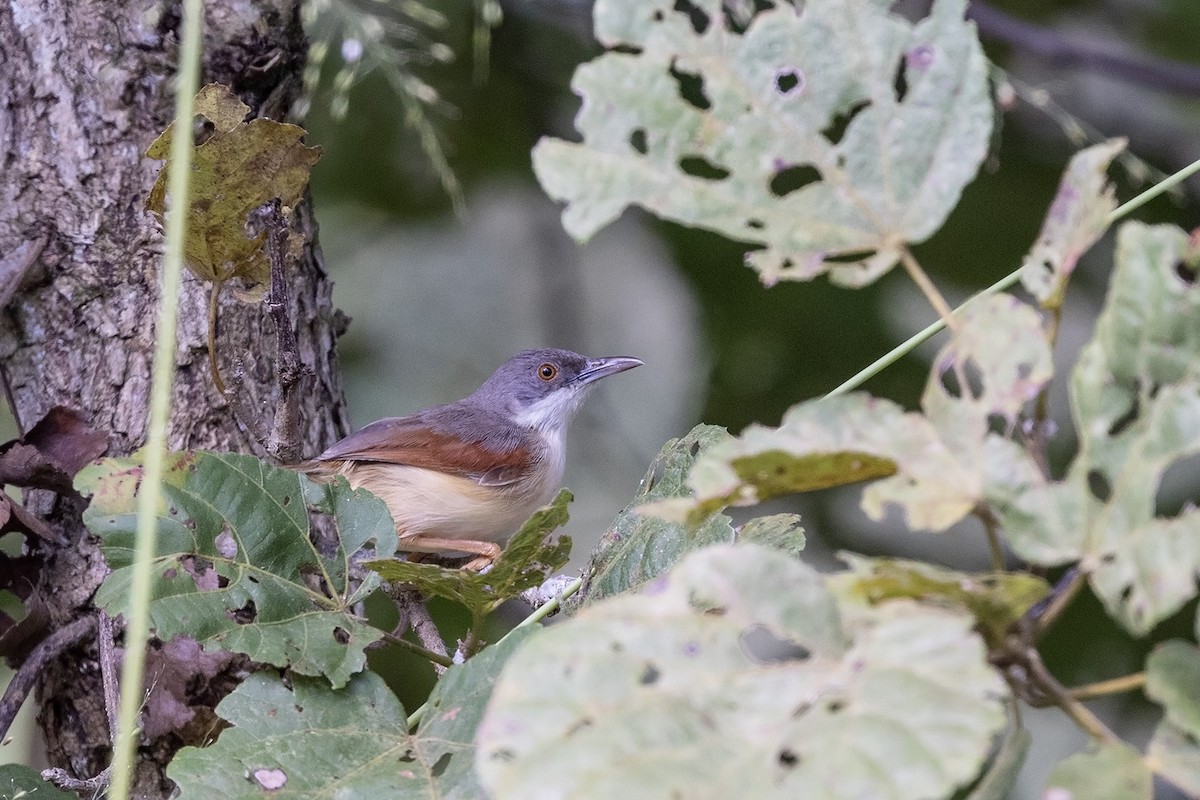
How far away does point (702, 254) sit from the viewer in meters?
5.49

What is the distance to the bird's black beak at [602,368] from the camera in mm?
5039

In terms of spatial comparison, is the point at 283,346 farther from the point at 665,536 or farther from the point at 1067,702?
the point at 1067,702

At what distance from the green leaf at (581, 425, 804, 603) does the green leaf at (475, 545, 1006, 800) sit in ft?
2.29

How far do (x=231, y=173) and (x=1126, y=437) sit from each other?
5.54ft

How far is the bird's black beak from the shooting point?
5.04 m

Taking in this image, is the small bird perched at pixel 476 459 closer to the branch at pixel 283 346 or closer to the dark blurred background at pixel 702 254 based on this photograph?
the dark blurred background at pixel 702 254

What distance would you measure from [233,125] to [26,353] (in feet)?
3.33

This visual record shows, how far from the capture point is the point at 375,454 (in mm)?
4145

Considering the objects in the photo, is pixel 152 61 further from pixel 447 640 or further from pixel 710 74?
pixel 447 640

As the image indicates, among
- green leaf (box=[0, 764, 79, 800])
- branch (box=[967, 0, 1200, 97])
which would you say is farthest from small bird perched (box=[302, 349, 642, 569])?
branch (box=[967, 0, 1200, 97])

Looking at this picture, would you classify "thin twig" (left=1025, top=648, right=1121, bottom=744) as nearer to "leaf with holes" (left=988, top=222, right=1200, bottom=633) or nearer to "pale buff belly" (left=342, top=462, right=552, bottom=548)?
"leaf with holes" (left=988, top=222, right=1200, bottom=633)

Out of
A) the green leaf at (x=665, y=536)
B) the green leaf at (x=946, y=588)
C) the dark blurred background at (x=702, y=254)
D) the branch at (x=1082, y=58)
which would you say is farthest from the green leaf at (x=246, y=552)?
the branch at (x=1082, y=58)

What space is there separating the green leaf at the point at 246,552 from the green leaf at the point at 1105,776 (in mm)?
1138

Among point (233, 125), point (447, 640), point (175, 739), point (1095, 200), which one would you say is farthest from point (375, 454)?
point (1095, 200)
